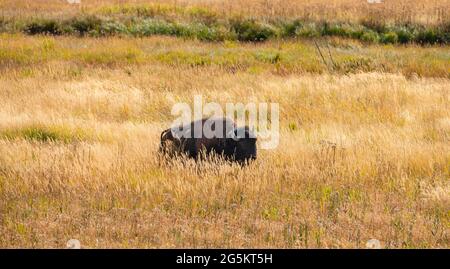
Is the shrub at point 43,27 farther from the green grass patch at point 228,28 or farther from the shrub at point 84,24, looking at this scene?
the shrub at point 84,24

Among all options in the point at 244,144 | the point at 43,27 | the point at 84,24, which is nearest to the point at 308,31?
the point at 84,24

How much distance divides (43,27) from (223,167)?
62.1ft

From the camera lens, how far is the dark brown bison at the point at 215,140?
840 cm

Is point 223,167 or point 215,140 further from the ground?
point 215,140

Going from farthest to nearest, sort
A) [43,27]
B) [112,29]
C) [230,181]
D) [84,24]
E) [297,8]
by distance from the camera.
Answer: [297,8], [84,24], [43,27], [112,29], [230,181]

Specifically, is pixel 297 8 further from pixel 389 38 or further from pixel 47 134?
pixel 47 134

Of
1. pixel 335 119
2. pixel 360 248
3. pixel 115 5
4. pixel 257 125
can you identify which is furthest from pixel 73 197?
pixel 115 5

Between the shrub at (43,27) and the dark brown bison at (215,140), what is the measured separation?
1778cm

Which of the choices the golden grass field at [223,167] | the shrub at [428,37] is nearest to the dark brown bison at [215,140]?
the golden grass field at [223,167]

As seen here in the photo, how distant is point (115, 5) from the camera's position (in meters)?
29.4

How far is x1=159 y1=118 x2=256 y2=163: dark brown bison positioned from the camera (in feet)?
27.6

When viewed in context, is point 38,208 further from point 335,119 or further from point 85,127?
point 335,119

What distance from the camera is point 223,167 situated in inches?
326

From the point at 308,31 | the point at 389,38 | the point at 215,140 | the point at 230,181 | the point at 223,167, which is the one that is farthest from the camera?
the point at 308,31
